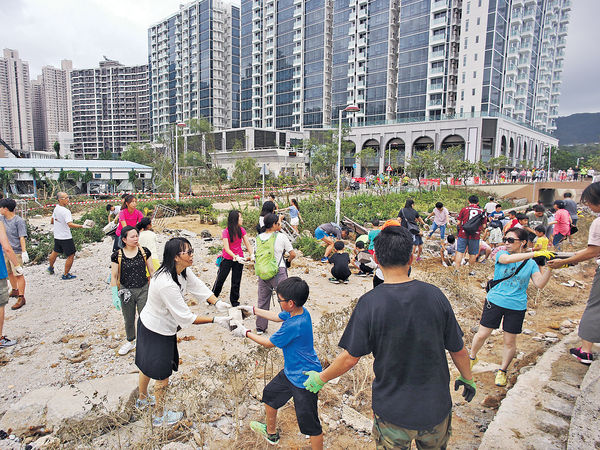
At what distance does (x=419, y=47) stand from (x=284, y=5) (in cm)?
3132

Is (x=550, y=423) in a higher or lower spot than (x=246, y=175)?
lower

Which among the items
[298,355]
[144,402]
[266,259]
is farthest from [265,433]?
[266,259]

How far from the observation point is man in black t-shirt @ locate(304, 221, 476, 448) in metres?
1.88

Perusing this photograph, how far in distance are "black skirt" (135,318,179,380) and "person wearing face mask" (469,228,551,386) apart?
10.8 ft

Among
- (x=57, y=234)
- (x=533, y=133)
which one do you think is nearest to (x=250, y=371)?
(x=57, y=234)

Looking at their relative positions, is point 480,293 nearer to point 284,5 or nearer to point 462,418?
point 462,418

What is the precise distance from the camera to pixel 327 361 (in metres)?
4.47

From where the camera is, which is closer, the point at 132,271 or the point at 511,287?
the point at 511,287

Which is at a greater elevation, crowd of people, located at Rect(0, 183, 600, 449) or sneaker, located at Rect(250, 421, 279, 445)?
crowd of people, located at Rect(0, 183, 600, 449)

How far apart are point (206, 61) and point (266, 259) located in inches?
3405

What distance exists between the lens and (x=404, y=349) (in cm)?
188

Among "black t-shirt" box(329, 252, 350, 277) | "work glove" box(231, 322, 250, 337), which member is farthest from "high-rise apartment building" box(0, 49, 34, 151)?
"work glove" box(231, 322, 250, 337)

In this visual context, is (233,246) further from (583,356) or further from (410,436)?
(583,356)

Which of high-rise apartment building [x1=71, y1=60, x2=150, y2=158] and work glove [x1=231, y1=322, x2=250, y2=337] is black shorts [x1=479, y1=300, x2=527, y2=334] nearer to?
work glove [x1=231, y1=322, x2=250, y2=337]
